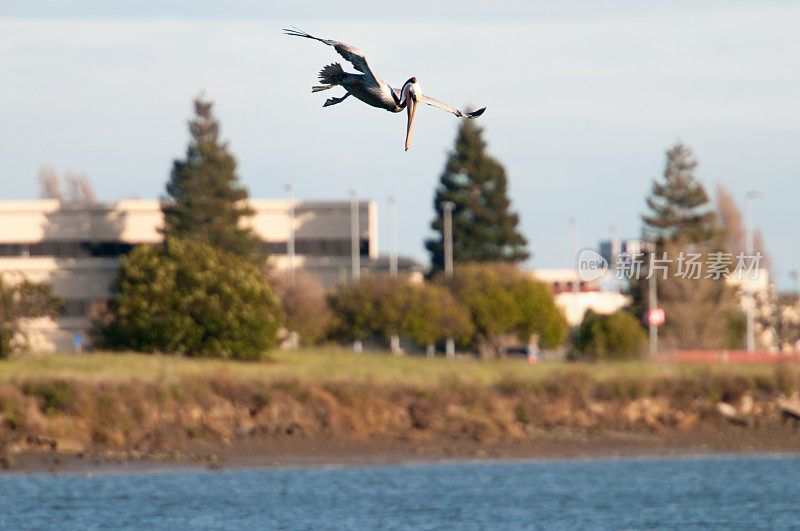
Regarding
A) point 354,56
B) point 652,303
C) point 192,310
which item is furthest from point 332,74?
point 652,303

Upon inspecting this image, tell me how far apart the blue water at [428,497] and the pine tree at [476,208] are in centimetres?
4130

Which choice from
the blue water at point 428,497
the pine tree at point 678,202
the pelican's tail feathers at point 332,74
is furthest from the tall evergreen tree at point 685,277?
the pelican's tail feathers at point 332,74

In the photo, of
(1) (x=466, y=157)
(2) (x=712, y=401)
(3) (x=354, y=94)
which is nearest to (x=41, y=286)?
(2) (x=712, y=401)

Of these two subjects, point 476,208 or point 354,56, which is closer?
point 354,56

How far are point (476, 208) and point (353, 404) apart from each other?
4348 cm

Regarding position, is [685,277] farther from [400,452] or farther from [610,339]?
[400,452]

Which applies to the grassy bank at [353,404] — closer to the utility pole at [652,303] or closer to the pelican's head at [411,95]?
the utility pole at [652,303]

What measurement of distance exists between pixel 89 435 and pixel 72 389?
5.05 ft

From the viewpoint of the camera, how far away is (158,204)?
81188 millimetres

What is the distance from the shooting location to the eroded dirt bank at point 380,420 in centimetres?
3672

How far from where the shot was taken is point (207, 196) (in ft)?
247

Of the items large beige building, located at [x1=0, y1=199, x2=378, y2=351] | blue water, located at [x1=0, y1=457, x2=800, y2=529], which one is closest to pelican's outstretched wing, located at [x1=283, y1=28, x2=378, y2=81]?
blue water, located at [x1=0, y1=457, x2=800, y2=529]

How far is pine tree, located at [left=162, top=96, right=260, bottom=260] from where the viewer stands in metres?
73.9

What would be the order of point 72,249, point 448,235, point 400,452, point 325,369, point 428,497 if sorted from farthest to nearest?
point 448,235 < point 72,249 < point 325,369 < point 400,452 < point 428,497
